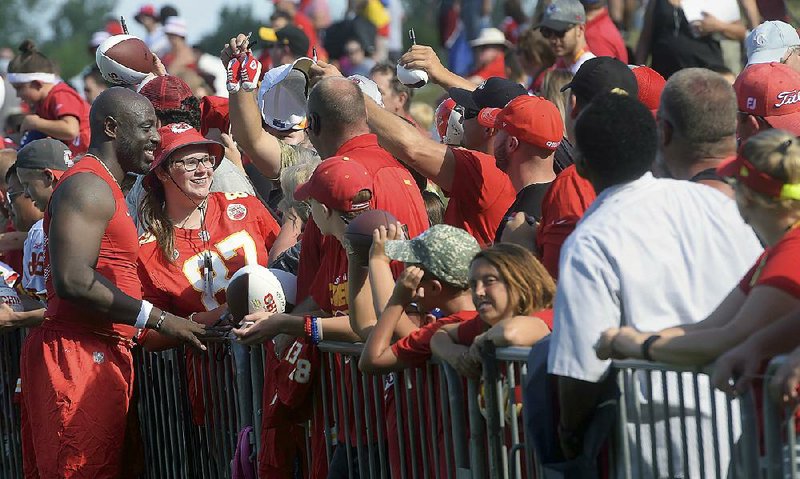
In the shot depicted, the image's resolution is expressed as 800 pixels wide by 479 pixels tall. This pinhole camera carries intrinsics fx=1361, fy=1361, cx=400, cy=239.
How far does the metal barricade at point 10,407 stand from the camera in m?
8.99

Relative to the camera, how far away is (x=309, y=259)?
6.41 metres

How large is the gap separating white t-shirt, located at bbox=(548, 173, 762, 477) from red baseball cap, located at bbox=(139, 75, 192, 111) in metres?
4.51

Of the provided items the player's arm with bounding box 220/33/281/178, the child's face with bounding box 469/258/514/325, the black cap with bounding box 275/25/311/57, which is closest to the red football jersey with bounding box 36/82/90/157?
the black cap with bounding box 275/25/311/57

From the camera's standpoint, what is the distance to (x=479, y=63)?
46.9 ft

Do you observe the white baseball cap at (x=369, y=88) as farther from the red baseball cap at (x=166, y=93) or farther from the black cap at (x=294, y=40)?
the black cap at (x=294, y=40)

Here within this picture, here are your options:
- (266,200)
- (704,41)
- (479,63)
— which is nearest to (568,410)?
(266,200)

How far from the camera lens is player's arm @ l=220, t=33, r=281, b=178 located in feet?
25.9

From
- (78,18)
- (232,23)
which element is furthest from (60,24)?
(232,23)

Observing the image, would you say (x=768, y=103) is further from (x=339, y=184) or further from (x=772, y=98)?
(x=339, y=184)

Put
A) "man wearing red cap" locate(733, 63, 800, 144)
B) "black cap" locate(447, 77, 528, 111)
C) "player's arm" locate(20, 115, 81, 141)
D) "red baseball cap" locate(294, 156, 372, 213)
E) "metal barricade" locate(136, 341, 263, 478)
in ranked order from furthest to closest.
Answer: "player's arm" locate(20, 115, 81, 141), "black cap" locate(447, 77, 528, 111), "metal barricade" locate(136, 341, 263, 478), "man wearing red cap" locate(733, 63, 800, 144), "red baseball cap" locate(294, 156, 372, 213)

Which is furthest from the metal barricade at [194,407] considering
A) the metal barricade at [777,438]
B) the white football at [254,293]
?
the metal barricade at [777,438]

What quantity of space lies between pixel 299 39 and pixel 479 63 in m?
2.75

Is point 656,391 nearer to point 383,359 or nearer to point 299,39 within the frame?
point 383,359

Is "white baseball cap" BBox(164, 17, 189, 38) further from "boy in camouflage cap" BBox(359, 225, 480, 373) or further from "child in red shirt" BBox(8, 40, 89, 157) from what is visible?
"boy in camouflage cap" BBox(359, 225, 480, 373)
